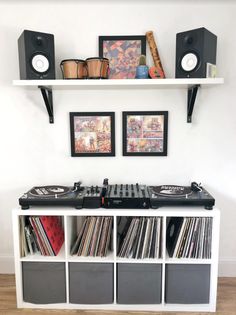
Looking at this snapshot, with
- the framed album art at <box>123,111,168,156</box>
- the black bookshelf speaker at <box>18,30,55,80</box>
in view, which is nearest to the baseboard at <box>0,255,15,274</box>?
the framed album art at <box>123,111,168,156</box>

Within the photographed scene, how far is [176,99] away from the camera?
2.01m

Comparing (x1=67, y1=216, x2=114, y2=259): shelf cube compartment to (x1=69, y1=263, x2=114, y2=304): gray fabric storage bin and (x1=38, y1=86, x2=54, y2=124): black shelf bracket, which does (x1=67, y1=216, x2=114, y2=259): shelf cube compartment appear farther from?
(x1=38, y1=86, x2=54, y2=124): black shelf bracket

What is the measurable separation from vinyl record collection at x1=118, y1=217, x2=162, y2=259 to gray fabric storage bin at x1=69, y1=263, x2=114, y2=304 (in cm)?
15

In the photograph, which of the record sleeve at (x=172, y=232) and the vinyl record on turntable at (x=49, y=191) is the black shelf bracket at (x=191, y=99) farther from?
the vinyl record on turntable at (x=49, y=191)

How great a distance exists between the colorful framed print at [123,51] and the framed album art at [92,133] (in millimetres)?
306

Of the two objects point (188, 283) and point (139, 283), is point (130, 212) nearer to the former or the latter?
point (139, 283)

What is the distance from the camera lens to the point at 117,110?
2.04 m

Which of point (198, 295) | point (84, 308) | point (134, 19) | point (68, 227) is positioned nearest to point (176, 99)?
point (134, 19)

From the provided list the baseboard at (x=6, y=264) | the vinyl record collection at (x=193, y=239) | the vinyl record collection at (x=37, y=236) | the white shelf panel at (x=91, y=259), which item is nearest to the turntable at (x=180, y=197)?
the vinyl record collection at (x=193, y=239)

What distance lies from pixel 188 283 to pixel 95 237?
62 cm

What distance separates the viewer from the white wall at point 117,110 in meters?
1.95

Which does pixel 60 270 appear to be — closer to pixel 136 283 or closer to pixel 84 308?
pixel 84 308

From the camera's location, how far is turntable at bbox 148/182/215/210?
1733 millimetres

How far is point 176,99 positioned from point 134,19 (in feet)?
1.97
